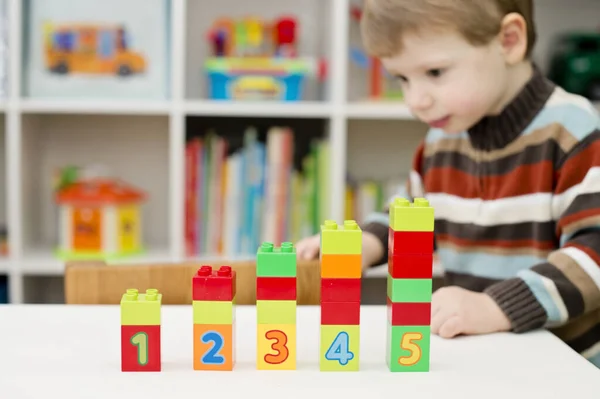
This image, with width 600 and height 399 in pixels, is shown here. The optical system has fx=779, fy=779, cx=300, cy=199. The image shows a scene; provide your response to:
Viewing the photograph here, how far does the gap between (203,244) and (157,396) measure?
1.41 metres

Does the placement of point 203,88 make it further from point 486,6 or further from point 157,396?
point 157,396

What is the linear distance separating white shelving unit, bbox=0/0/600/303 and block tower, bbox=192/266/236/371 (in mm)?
1294

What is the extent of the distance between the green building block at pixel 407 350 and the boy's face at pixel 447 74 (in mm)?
406

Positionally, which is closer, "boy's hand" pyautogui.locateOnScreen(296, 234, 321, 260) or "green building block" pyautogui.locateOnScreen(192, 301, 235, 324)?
"green building block" pyautogui.locateOnScreen(192, 301, 235, 324)

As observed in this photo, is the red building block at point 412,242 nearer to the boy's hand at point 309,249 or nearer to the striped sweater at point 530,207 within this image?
the striped sweater at point 530,207

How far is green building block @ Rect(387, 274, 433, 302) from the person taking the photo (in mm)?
667

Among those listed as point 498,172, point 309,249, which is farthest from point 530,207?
point 309,249

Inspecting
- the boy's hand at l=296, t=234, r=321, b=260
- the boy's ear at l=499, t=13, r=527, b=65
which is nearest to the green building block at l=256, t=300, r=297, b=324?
the boy's hand at l=296, t=234, r=321, b=260

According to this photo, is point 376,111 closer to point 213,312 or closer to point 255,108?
point 255,108

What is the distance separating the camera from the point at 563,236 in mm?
972

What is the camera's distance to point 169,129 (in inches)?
88.3

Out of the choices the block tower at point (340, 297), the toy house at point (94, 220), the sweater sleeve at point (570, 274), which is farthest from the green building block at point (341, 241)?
the toy house at point (94, 220)

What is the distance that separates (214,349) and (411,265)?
7.2 inches

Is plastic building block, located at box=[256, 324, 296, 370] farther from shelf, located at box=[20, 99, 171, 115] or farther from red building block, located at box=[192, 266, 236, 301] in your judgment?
shelf, located at box=[20, 99, 171, 115]
